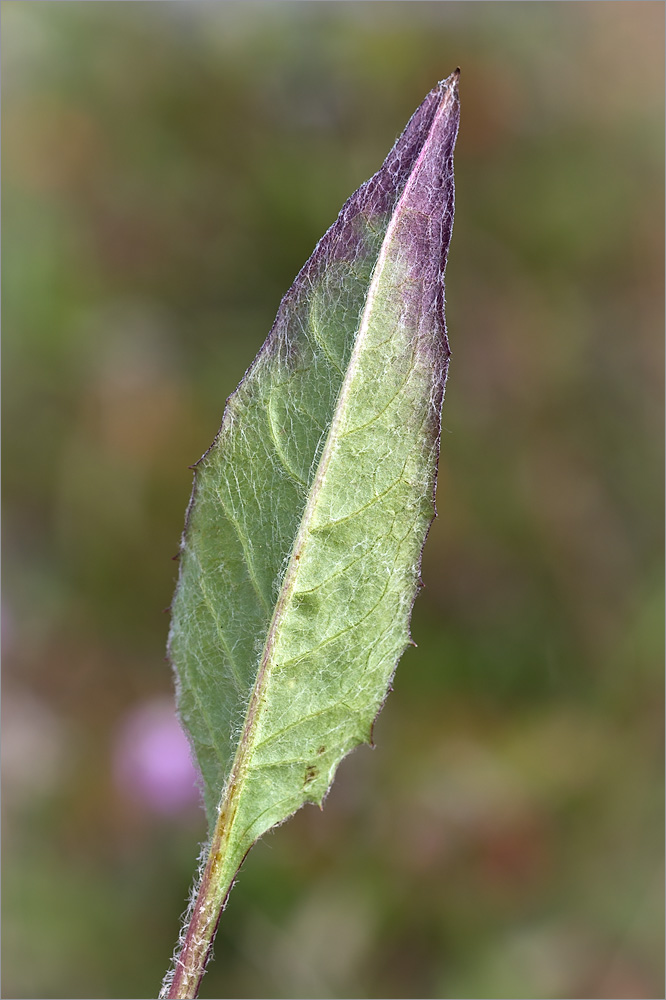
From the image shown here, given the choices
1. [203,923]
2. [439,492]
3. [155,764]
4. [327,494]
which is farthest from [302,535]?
[439,492]

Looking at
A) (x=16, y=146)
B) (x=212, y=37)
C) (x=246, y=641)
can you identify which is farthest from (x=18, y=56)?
(x=246, y=641)

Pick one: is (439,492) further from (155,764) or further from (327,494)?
(327,494)

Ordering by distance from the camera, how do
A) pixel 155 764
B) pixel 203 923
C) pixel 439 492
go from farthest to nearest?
pixel 439 492, pixel 155 764, pixel 203 923

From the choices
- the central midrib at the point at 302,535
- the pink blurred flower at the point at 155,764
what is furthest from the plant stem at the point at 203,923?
the pink blurred flower at the point at 155,764

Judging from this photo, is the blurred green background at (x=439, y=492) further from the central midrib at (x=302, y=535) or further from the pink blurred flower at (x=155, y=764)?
the central midrib at (x=302, y=535)

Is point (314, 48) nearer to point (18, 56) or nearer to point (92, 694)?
point (18, 56)

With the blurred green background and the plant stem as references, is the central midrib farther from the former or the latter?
the blurred green background
